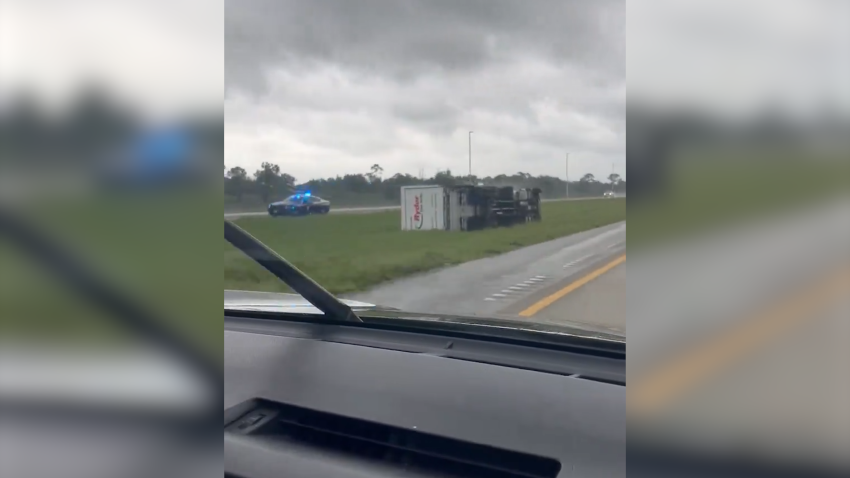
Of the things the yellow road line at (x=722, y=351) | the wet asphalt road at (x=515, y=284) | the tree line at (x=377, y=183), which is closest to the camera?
the yellow road line at (x=722, y=351)

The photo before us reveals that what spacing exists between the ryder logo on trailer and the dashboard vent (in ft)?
8.13

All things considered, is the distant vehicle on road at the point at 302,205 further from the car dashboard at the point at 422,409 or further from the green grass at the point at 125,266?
the green grass at the point at 125,266

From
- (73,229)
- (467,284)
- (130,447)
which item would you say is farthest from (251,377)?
(467,284)

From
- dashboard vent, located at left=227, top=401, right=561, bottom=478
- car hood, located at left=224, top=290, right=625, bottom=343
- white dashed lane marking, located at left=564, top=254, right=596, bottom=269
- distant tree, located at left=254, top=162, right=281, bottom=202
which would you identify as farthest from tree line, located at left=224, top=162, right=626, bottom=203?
white dashed lane marking, located at left=564, top=254, right=596, bottom=269

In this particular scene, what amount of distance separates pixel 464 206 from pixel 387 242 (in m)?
0.97

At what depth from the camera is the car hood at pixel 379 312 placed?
11.8ft

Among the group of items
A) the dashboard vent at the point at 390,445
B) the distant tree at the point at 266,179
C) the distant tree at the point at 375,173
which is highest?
the distant tree at the point at 375,173

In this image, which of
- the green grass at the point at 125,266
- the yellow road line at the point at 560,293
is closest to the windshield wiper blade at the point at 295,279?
the yellow road line at the point at 560,293

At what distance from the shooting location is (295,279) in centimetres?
377

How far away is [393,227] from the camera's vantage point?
18.6ft

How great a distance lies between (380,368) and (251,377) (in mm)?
574

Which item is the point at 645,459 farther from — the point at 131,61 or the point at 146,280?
the point at 131,61

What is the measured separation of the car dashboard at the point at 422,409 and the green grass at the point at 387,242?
1.12m

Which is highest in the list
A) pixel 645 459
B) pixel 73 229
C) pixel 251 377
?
pixel 73 229
